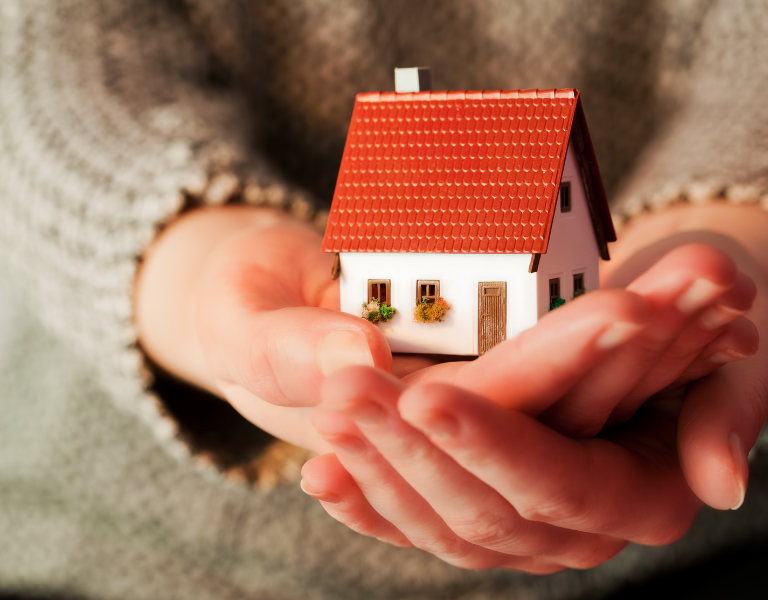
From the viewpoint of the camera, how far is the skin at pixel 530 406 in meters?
0.74

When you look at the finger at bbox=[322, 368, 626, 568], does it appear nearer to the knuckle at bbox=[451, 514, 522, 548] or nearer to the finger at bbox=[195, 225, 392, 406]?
the knuckle at bbox=[451, 514, 522, 548]

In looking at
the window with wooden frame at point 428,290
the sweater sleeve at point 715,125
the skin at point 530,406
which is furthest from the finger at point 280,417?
the sweater sleeve at point 715,125

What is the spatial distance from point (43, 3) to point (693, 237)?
5.91 feet

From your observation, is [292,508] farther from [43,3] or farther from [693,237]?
[43,3]

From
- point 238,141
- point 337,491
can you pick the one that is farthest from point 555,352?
point 238,141

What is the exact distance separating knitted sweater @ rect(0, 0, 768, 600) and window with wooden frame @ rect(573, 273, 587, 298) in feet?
1.42

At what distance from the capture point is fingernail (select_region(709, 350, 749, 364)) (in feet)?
2.87

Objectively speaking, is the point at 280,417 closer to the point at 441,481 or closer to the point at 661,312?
the point at 441,481

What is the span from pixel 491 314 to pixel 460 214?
18 centimetres

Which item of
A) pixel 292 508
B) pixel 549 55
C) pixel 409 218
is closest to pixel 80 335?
pixel 292 508

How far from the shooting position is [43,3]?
1877 mm

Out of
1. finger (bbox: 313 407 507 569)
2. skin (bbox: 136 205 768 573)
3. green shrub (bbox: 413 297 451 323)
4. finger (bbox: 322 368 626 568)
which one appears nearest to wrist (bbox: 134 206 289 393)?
skin (bbox: 136 205 768 573)

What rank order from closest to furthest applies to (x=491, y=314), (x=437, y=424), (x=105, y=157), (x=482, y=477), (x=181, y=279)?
(x=437, y=424) < (x=482, y=477) < (x=491, y=314) < (x=181, y=279) < (x=105, y=157)

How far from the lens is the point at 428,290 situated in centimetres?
118
